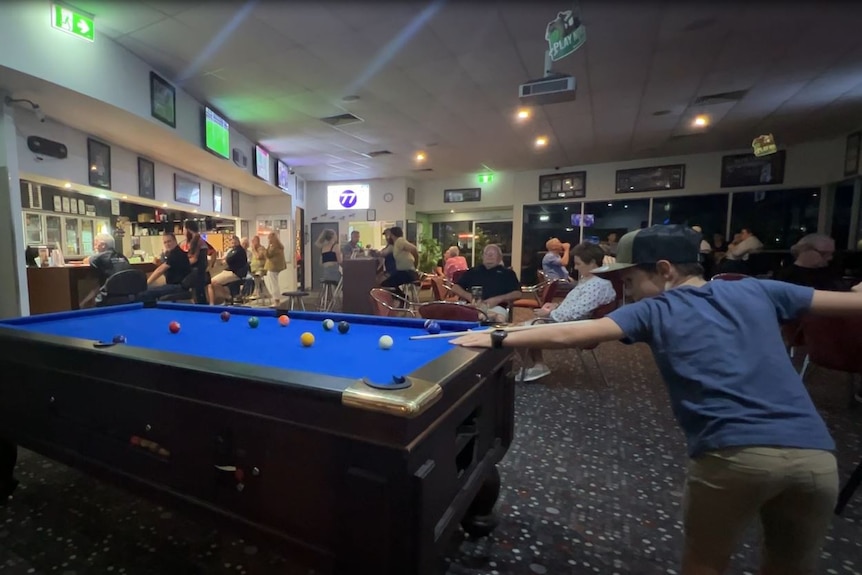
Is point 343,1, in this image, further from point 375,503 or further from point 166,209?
point 166,209

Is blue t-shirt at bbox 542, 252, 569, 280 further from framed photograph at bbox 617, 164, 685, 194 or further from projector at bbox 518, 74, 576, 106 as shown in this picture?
framed photograph at bbox 617, 164, 685, 194

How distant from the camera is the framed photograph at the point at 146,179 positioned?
6090mm

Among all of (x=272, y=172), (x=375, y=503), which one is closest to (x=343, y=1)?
(x=375, y=503)

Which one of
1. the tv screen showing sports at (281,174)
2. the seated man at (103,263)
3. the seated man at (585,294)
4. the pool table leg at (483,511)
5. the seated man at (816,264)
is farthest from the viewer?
the tv screen showing sports at (281,174)

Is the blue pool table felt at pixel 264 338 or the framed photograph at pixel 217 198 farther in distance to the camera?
the framed photograph at pixel 217 198

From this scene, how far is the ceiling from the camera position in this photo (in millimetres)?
3441

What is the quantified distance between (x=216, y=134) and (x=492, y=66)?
3.86 metres

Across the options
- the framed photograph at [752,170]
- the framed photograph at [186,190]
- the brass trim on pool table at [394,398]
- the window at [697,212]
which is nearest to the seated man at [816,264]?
the brass trim on pool table at [394,398]

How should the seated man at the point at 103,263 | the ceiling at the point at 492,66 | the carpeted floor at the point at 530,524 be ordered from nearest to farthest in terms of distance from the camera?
the carpeted floor at the point at 530,524, the ceiling at the point at 492,66, the seated man at the point at 103,263

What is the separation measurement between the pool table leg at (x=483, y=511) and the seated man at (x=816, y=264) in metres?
3.61

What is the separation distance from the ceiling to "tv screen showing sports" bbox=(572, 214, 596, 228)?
8.53 ft

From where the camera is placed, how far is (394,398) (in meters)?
0.90

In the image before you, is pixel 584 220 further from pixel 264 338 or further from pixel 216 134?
pixel 264 338

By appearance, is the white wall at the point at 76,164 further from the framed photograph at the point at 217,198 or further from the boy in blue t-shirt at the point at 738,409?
the boy in blue t-shirt at the point at 738,409
